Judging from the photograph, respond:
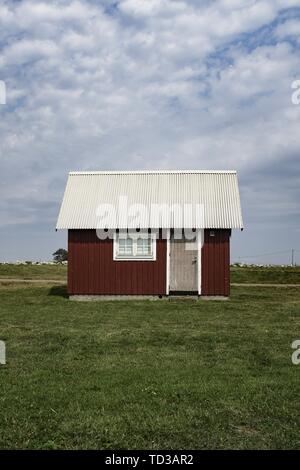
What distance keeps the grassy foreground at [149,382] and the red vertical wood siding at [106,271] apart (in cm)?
622

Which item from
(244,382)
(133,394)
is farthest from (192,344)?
(133,394)

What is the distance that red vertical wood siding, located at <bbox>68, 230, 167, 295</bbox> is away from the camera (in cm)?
2319

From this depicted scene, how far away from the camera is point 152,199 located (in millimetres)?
24188

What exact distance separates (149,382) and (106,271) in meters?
14.9

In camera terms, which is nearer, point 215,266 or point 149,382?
point 149,382

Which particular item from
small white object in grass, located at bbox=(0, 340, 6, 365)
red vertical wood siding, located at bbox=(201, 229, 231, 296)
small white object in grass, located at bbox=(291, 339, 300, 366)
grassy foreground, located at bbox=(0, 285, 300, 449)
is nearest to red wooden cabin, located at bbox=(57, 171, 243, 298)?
red vertical wood siding, located at bbox=(201, 229, 231, 296)

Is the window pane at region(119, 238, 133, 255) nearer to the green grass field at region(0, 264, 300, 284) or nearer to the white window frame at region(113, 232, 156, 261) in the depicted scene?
the white window frame at region(113, 232, 156, 261)

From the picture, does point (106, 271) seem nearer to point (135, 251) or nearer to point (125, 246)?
point (125, 246)

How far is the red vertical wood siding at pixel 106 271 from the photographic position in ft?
76.1

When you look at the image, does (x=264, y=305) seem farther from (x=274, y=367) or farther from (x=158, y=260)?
(x=274, y=367)

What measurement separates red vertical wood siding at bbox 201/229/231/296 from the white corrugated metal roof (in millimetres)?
837

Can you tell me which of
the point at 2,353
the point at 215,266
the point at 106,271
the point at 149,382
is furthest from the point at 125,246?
the point at 149,382

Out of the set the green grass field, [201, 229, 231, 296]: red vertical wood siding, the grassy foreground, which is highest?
[201, 229, 231, 296]: red vertical wood siding

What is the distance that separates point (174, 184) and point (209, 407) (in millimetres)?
18277
